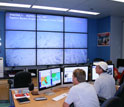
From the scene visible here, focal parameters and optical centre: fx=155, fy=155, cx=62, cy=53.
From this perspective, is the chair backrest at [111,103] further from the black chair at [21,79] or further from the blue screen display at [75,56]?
the blue screen display at [75,56]

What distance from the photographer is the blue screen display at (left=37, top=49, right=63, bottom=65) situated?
211 inches

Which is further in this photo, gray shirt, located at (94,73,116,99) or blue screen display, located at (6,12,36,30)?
blue screen display, located at (6,12,36,30)

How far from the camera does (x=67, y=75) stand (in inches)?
118

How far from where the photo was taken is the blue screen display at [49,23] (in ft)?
17.5

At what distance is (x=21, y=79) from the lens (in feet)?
12.8

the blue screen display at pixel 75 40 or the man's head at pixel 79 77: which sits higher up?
the blue screen display at pixel 75 40

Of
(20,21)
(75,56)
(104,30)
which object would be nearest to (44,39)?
(20,21)

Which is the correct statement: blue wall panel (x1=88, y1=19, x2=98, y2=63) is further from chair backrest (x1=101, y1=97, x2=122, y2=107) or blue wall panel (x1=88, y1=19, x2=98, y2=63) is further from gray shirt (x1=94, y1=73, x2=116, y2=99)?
chair backrest (x1=101, y1=97, x2=122, y2=107)

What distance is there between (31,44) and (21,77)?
1.67 m

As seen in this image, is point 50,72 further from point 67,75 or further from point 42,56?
point 42,56

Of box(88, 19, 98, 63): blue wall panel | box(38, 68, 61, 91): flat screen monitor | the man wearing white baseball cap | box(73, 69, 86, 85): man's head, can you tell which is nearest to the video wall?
box(88, 19, 98, 63): blue wall panel

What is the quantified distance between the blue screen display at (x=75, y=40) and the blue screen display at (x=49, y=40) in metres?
0.24

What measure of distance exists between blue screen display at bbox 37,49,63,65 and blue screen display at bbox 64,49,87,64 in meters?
0.24

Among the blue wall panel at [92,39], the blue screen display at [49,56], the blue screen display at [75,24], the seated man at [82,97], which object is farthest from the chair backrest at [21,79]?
the blue wall panel at [92,39]
